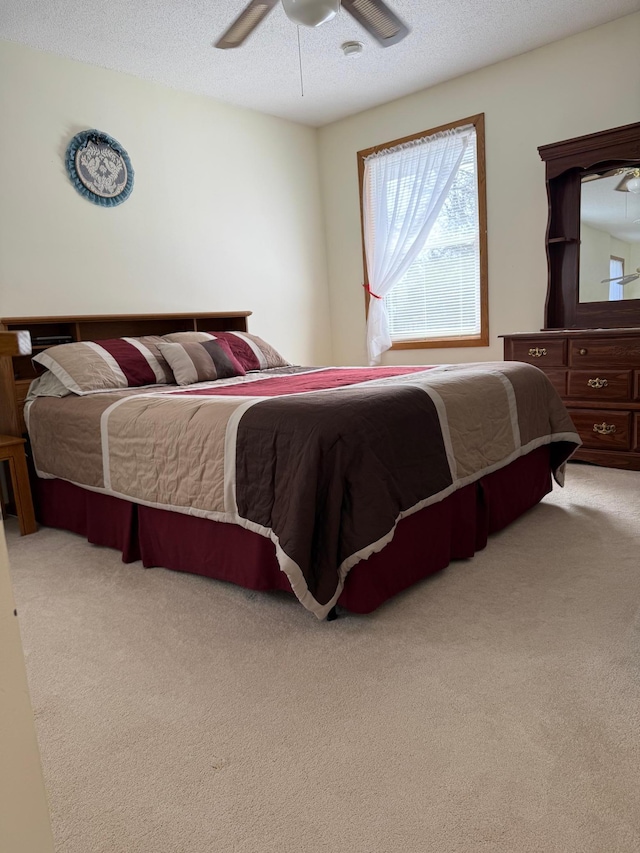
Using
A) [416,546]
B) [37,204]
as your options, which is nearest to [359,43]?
[37,204]

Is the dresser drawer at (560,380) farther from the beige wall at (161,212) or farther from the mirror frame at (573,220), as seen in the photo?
the beige wall at (161,212)

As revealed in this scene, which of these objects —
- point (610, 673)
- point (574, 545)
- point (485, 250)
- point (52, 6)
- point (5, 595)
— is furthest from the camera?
point (485, 250)

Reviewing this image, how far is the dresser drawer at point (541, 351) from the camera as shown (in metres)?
3.58

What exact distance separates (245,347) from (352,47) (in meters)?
1.87

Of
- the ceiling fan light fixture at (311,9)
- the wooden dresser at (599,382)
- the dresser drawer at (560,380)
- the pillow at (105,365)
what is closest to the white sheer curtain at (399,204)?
the wooden dresser at (599,382)

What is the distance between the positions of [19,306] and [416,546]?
262 cm

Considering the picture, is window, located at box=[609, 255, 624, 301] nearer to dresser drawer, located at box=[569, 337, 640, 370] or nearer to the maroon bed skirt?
dresser drawer, located at box=[569, 337, 640, 370]

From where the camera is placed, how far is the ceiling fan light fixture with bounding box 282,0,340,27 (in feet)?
6.79

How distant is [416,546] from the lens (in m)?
2.12

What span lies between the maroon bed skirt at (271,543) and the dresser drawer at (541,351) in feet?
2.84

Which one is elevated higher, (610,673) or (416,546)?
(416,546)

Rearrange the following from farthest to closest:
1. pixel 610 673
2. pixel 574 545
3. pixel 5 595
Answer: pixel 574 545 < pixel 610 673 < pixel 5 595

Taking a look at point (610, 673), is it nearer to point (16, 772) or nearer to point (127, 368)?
point (16, 772)

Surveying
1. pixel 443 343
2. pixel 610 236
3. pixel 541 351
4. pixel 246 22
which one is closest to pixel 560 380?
pixel 541 351
